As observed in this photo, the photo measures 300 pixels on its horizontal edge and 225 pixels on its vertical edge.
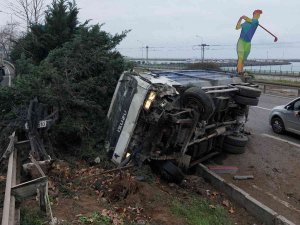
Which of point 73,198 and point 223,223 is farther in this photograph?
point 223,223

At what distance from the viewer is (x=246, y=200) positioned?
682 cm

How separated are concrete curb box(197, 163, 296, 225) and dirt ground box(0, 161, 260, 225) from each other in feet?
0.40

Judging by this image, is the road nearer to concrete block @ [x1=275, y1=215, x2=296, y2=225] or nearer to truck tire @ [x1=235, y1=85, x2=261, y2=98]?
concrete block @ [x1=275, y1=215, x2=296, y2=225]

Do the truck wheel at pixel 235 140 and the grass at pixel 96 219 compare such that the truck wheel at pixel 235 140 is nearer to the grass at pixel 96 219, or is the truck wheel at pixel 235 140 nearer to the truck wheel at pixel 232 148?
the truck wheel at pixel 232 148

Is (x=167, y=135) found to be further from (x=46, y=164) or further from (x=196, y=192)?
(x=46, y=164)

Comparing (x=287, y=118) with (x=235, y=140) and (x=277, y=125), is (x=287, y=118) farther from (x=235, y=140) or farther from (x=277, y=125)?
(x=235, y=140)

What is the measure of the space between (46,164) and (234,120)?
5041mm

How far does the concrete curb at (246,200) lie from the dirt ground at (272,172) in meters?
0.36

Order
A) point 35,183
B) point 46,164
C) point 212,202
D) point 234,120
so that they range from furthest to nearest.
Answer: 1. point 234,120
2. point 212,202
3. point 46,164
4. point 35,183

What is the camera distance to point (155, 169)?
24.9 feet

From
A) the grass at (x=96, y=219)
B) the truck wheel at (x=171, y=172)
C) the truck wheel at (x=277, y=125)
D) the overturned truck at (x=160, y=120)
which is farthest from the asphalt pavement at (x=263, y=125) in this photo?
the grass at (x=96, y=219)

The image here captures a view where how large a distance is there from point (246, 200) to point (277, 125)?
246 inches

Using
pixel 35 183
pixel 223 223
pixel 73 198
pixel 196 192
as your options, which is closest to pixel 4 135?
pixel 73 198

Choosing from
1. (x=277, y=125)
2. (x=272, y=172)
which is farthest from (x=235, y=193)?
(x=277, y=125)
